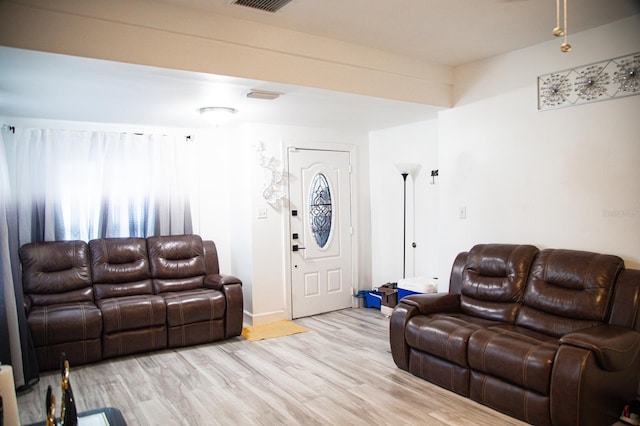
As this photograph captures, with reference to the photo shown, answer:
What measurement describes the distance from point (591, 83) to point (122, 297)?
15.4 feet

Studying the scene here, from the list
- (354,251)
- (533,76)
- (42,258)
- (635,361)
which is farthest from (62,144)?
(635,361)

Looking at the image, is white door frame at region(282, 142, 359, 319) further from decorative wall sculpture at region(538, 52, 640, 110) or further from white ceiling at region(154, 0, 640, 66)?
decorative wall sculpture at region(538, 52, 640, 110)

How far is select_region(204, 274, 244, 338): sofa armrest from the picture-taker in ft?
Answer: 15.4

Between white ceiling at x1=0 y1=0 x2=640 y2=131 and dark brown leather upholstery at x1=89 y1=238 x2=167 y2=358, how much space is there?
4.70 ft

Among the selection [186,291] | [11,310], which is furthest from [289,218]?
[11,310]

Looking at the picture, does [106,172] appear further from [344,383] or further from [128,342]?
[344,383]

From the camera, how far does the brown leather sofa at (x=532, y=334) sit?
2.64 m

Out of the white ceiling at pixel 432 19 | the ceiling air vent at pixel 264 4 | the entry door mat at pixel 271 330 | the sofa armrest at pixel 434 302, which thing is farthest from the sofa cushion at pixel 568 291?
the ceiling air vent at pixel 264 4

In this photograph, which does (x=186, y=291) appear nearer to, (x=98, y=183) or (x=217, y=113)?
(x=98, y=183)

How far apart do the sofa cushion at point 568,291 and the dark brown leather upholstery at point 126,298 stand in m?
3.34

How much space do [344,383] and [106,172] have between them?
3440mm

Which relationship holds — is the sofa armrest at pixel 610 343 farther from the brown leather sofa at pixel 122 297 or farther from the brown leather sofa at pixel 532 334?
the brown leather sofa at pixel 122 297

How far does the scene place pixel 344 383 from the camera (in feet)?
11.7

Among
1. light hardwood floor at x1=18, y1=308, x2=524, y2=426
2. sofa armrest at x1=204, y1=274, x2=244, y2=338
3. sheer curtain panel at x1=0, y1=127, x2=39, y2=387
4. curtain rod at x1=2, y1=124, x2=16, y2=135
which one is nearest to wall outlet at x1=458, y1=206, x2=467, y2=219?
light hardwood floor at x1=18, y1=308, x2=524, y2=426
